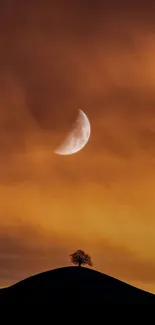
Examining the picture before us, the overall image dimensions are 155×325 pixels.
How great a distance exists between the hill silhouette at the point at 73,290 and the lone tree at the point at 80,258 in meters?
8.66

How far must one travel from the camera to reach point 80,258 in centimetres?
14212

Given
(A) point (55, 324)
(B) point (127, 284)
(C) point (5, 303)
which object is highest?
(B) point (127, 284)

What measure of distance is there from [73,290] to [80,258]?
23.6 m

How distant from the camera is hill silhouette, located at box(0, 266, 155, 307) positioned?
115 meters

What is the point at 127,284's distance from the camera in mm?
129375

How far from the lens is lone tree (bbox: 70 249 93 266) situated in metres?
141

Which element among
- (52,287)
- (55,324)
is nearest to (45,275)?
(52,287)

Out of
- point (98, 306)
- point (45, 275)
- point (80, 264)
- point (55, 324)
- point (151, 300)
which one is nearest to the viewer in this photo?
point (55, 324)

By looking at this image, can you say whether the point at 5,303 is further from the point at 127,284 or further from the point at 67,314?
the point at 127,284

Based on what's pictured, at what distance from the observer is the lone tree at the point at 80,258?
141250 mm

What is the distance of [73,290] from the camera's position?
118750 millimetres

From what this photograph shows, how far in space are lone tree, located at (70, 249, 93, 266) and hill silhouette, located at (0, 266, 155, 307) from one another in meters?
8.66

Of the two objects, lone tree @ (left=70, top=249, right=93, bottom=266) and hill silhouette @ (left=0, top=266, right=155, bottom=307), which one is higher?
lone tree @ (left=70, top=249, right=93, bottom=266)

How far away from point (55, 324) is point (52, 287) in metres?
17.7
